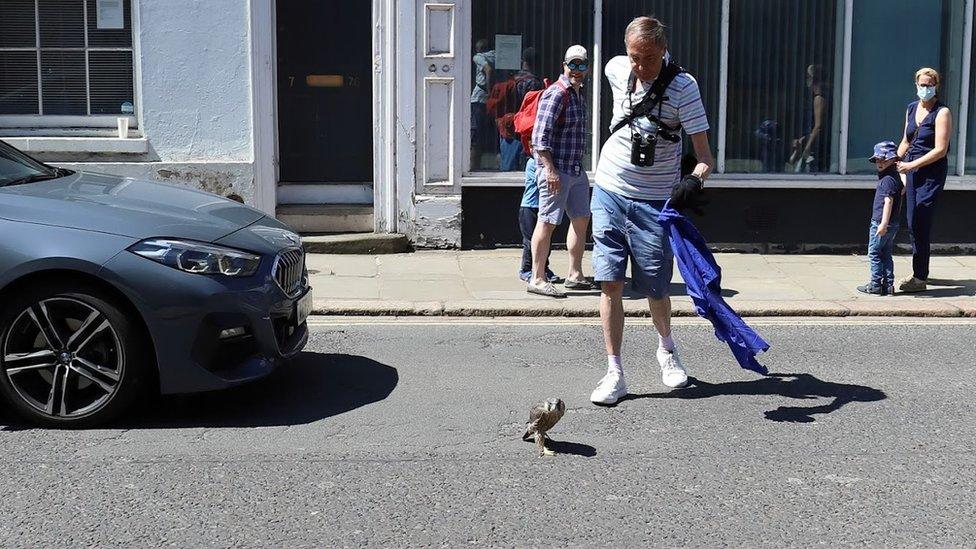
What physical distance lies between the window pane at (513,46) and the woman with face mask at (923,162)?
10.6 ft

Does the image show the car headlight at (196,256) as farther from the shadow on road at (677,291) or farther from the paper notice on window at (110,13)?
the paper notice on window at (110,13)

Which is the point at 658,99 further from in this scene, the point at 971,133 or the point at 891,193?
the point at 971,133

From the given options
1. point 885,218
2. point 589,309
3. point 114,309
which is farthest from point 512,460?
point 885,218

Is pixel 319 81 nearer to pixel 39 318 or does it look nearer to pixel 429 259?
pixel 429 259

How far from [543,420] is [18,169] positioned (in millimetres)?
3237

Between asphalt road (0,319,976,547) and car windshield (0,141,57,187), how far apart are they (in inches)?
48.8

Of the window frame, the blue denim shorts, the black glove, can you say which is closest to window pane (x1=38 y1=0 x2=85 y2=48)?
the window frame

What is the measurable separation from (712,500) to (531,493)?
736 mm

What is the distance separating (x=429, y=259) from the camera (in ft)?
35.9

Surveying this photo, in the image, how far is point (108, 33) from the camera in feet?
36.8

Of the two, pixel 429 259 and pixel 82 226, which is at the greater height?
pixel 82 226

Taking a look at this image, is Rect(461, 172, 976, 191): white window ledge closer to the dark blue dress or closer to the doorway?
the doorway

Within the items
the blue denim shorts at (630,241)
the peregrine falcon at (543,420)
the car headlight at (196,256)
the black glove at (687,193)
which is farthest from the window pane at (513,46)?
the peregrine falcon at (543,420)

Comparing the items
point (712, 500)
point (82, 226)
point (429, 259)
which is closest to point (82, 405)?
point (82, 226)
